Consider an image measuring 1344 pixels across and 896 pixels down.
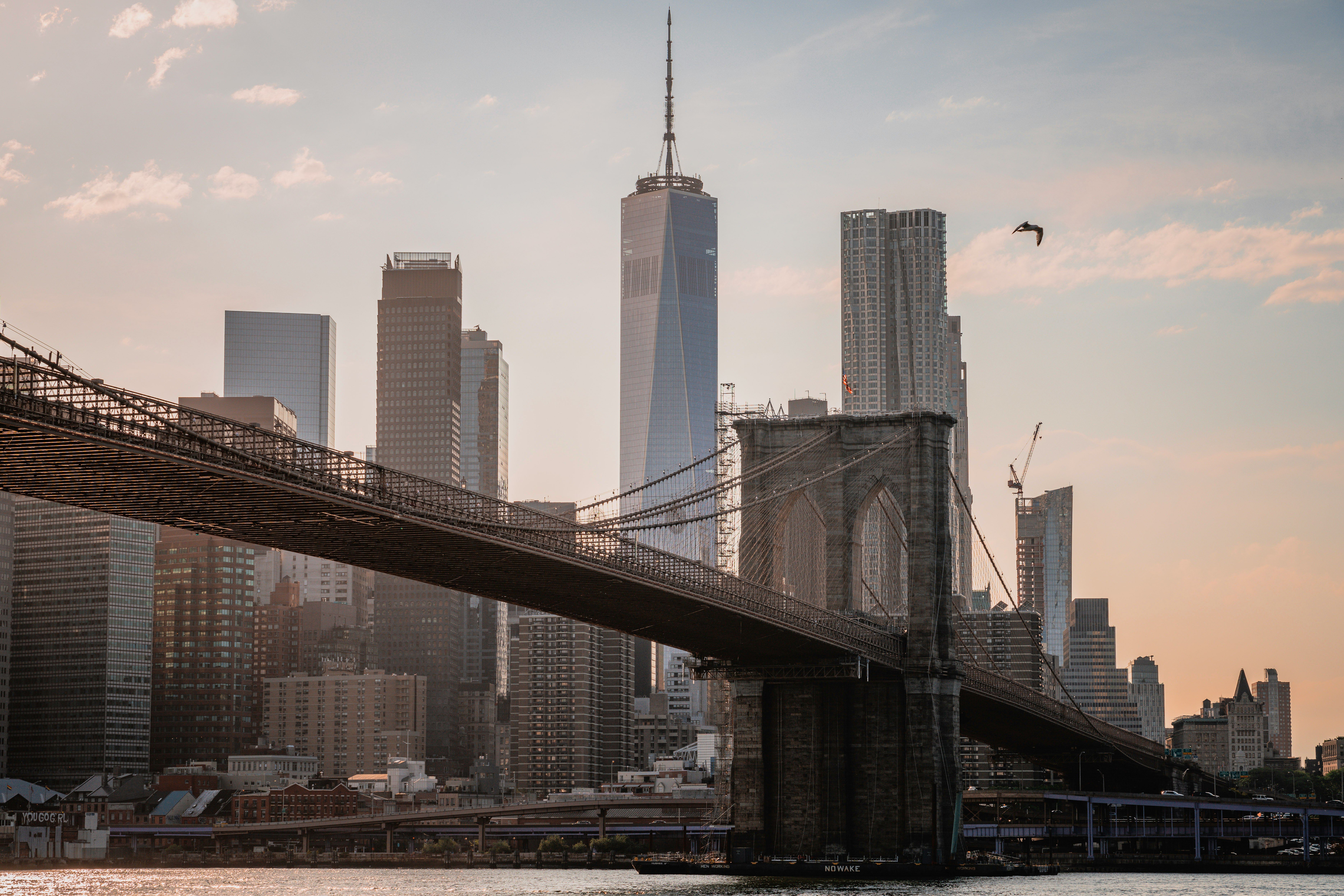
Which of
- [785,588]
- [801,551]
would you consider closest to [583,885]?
[785,588]

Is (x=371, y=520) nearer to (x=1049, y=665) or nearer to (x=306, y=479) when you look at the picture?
(x=306, y=479)

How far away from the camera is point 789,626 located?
6856 cm

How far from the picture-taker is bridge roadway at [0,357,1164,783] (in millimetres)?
41656

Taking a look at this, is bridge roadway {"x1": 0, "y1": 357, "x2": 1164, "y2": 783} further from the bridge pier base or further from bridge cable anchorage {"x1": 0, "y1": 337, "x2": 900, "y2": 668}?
the bridge pier base

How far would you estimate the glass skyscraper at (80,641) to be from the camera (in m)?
187

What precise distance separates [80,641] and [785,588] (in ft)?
415

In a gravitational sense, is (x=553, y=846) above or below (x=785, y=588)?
below

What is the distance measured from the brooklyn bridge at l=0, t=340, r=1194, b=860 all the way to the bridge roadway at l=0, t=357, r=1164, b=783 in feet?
0.48

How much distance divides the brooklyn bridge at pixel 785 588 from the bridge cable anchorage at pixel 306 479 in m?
0.15

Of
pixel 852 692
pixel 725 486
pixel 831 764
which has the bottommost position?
pixel 831 764

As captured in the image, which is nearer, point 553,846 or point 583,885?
point 583,885

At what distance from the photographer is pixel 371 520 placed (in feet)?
166

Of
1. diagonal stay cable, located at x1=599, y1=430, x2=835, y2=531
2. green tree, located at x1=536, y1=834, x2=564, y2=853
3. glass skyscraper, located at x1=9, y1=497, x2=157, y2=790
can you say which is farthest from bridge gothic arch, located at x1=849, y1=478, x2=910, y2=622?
glass skyscraper, located at x1=9, y1=497, x2=157, y2=790

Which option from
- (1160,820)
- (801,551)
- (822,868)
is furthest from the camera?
(1160,820)
